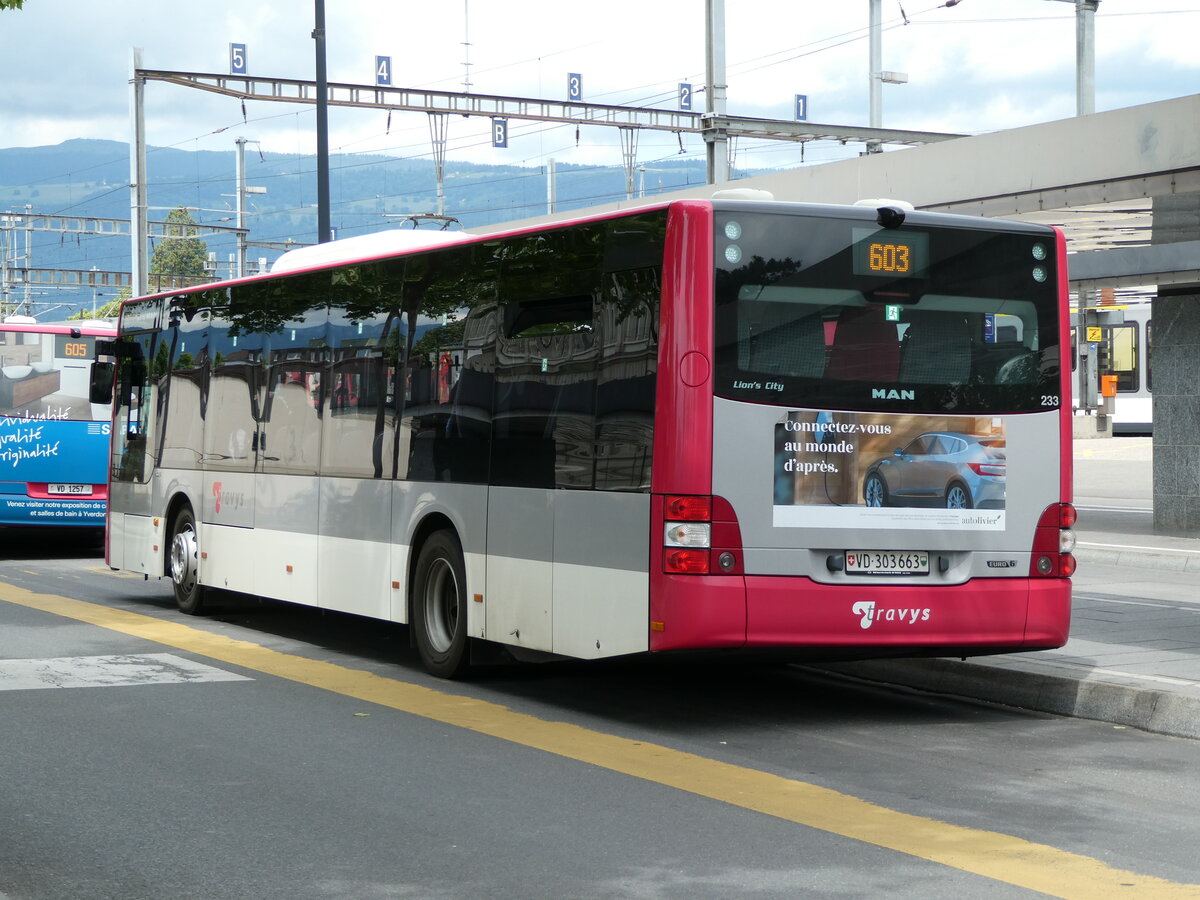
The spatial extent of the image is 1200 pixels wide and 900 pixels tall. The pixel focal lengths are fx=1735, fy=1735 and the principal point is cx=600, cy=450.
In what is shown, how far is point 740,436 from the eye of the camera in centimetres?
862

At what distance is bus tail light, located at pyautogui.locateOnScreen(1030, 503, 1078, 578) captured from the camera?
369 inches

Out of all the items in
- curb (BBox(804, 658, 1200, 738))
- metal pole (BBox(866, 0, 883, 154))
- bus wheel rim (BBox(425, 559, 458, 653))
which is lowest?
curb (BBox(804, 658, 1200, 738))

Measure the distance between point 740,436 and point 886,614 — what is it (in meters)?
1.23

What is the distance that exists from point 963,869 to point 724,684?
480 cm

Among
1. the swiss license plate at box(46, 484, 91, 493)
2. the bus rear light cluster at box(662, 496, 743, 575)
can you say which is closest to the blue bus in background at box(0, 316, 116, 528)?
the swiss license plate at box(46, 484, 91, 493)

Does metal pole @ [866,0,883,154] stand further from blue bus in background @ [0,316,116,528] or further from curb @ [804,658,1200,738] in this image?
curb @ [804,658,1200,738]

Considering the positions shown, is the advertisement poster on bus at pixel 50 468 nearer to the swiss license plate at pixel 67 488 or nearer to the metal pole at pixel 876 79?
the swiss license plate at pixel 67 488

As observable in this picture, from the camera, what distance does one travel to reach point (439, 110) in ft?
148

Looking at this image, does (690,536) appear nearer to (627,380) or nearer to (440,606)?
A: (627,380)

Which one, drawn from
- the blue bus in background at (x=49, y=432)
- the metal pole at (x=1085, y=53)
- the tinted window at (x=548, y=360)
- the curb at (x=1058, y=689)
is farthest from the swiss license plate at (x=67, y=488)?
the metal pole at (x=1085, y=53)

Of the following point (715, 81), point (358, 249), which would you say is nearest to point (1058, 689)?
point (358, 249)

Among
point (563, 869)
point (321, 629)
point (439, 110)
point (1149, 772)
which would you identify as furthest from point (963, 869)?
point (439, 110)

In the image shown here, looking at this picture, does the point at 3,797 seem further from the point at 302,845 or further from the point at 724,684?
the point at 724,684

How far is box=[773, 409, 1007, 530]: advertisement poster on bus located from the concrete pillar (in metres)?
12.2
